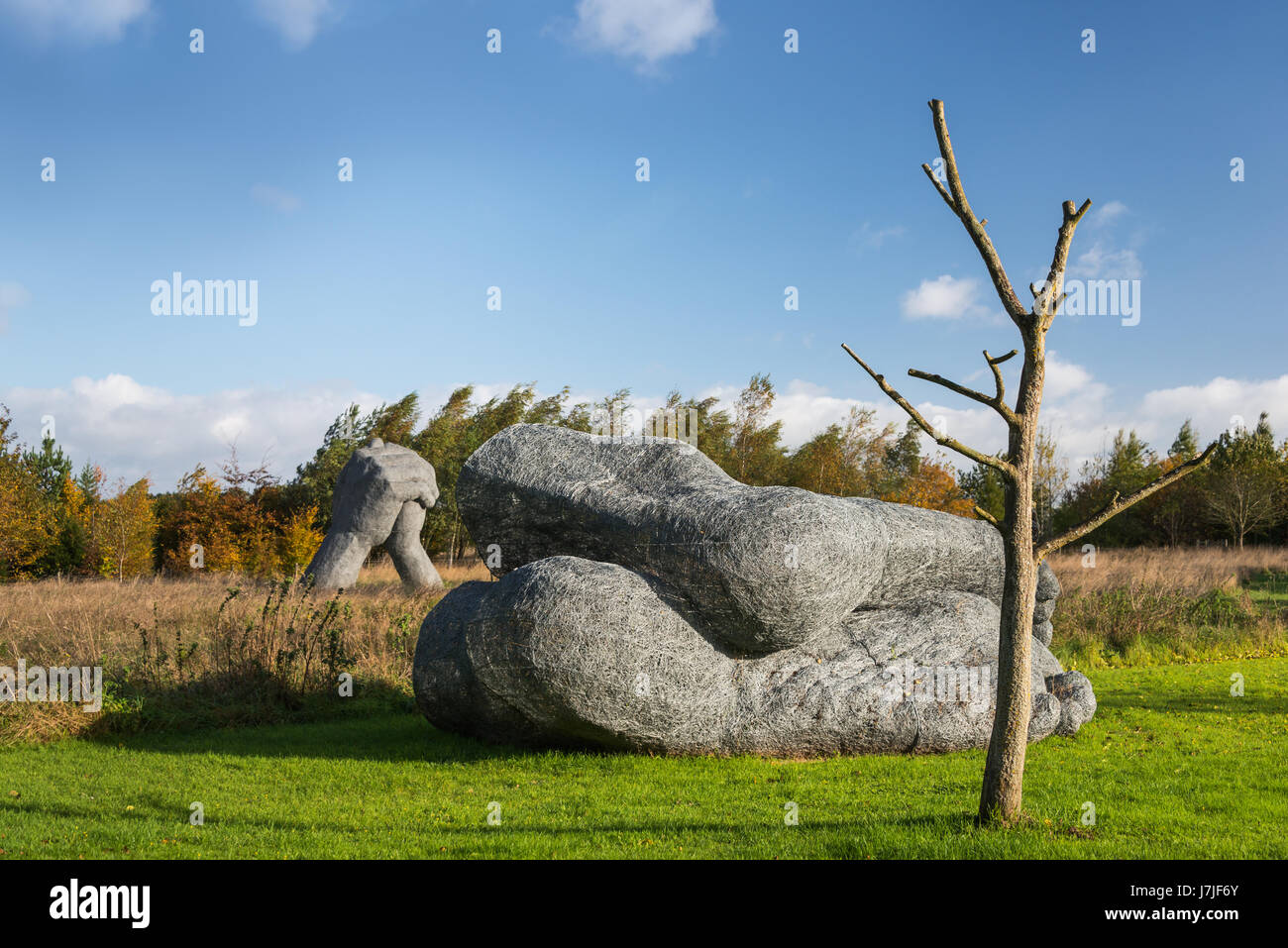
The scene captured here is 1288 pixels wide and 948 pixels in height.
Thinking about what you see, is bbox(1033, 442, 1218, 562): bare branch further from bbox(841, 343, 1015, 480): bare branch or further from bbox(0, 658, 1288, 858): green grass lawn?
bbox(0, 658, 1288, 858): green grass lawn

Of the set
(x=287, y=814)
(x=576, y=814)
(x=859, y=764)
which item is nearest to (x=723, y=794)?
(x=576, y=814)

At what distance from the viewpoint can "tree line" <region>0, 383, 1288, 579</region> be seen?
26359mm

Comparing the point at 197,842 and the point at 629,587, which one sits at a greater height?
the point at 629,587

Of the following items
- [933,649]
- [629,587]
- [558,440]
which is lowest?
[933,649]

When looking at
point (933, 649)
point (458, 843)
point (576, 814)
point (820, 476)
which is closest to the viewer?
point (458, 843)

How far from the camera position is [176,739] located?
967 cm

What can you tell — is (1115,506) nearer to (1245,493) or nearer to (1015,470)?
(1015,470)

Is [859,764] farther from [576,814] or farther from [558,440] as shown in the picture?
[558,440]

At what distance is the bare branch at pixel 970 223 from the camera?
5707mm

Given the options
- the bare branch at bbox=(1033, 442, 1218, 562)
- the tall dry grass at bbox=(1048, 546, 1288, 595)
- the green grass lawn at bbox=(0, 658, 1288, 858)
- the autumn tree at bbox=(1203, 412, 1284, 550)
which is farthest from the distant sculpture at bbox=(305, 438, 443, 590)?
the autumn tree at bbox=(1203, 412, 1284, 550)

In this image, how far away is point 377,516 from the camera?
1942cm

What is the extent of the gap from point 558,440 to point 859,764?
14.5 ft

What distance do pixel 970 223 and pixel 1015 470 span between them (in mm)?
1568

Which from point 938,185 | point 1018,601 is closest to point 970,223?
point 938,185
